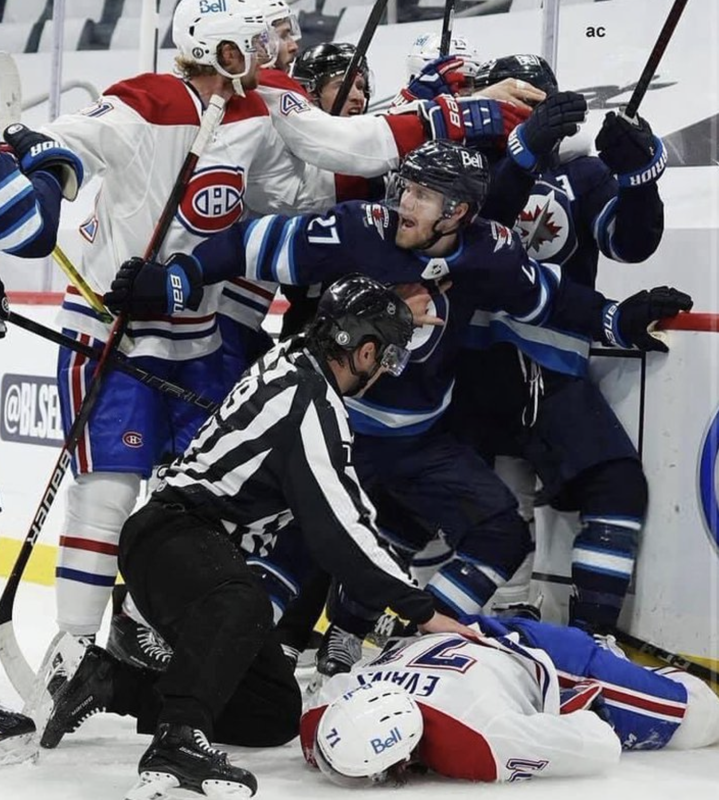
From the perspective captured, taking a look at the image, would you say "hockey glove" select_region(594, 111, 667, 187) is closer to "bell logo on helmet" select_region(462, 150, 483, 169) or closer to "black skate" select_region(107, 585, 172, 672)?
"bell logo on helmet" select_region(462, 150, 483, 169)

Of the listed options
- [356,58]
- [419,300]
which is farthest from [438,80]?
[419,300]

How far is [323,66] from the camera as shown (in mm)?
3352

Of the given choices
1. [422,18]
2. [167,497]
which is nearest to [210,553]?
[167,497]

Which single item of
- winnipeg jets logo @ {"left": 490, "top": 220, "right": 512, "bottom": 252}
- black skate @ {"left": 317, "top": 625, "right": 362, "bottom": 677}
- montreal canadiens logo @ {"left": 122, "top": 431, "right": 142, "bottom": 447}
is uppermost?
winnipeg jets logo @ {"left": 490, "top": 220, "right": 512, "bottom": 252}

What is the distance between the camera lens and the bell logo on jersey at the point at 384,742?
2352 millimetres

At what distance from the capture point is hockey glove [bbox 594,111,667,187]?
2.90 m

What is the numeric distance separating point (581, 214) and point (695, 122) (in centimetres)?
94

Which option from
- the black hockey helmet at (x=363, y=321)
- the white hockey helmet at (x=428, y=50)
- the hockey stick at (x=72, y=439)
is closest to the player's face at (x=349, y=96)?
the white hockey helmet at (x=428, y=50)

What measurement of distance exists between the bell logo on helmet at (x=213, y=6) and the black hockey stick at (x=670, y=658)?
134 cm

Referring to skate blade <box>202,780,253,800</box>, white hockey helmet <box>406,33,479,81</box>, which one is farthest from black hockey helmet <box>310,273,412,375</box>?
white hockey helmet <box>406,33,479,81</box>

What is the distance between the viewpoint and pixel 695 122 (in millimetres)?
3934

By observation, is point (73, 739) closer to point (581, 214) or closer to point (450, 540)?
point (450, 540)

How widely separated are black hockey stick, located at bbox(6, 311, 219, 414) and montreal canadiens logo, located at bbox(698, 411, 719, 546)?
89 centimetres

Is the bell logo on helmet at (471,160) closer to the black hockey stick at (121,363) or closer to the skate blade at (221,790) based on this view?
the black hockey stick at (121,363)
